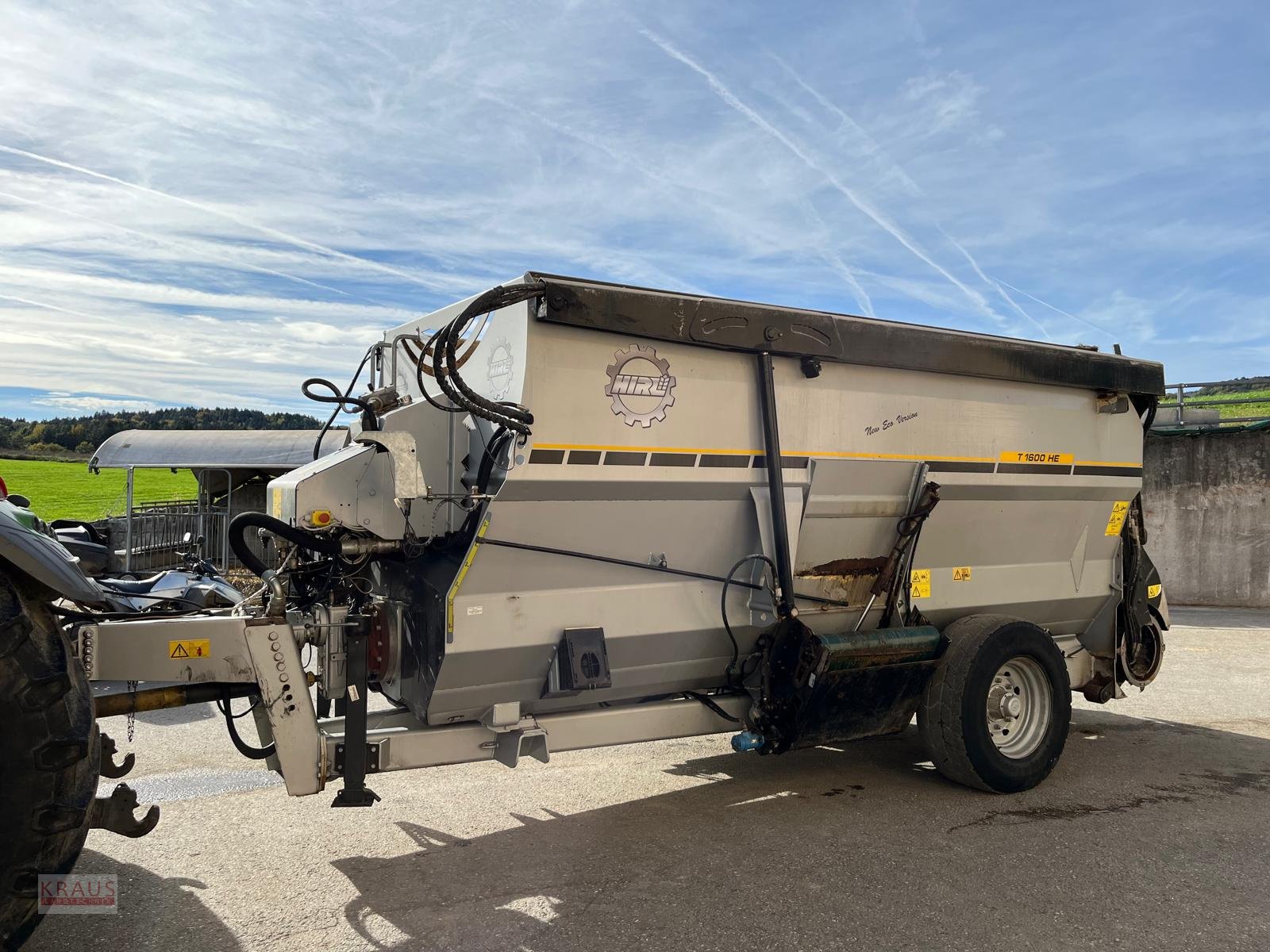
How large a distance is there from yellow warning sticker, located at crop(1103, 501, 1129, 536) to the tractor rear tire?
622 centimetres

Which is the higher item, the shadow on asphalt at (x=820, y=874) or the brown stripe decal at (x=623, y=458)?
the brown stripe decal at (x=623, y=458)

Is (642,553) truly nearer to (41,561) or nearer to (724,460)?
(724,460)

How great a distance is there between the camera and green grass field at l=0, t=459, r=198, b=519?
25.0 meters

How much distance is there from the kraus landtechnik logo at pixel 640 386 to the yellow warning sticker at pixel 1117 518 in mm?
3744

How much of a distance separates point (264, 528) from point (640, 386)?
1820 mm

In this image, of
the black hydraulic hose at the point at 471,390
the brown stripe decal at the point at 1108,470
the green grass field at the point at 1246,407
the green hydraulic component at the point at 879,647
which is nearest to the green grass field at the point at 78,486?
the black hydraulic hose at the point at 471,390

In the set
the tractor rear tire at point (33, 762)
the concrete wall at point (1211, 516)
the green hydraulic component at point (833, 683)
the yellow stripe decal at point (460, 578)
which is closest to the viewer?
the tractor rear tire at point (33, 762)

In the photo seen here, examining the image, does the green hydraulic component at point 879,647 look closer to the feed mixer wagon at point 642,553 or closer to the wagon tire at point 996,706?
the feed mixer wagon at point 642,553

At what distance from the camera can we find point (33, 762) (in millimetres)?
3100

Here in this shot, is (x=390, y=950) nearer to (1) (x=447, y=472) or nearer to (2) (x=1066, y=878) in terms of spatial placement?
(1) (x=447, y=472)

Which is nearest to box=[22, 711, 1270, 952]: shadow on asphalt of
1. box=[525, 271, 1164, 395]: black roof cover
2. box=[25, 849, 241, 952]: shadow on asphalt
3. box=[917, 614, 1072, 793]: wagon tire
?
box=[25, 849, 241, 952]: shadow on asphalt

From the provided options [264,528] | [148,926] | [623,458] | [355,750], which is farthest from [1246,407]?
[148,926]

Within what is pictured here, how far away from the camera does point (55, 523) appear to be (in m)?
6.43

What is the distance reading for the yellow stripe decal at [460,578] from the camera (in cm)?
431
